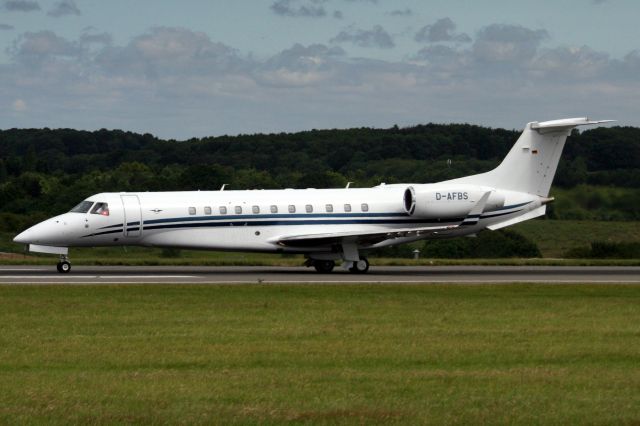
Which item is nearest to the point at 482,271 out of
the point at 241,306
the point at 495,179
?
the point at 495,179

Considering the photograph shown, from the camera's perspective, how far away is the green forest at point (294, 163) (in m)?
46.9

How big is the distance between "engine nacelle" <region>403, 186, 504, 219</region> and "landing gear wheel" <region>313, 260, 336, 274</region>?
10.3 ft

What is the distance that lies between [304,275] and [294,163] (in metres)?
83.4

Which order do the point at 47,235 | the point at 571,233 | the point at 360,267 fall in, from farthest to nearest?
the point at 571,233, the point at 360,267, the point at 47,235

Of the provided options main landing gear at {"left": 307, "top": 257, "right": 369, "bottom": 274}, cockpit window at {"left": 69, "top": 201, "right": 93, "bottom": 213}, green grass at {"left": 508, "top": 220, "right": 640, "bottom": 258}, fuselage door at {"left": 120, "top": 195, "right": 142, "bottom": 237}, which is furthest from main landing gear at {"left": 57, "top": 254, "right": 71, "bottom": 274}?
green grass at {"left": 508, "top": 220, "right": 640, "bottom": 258}

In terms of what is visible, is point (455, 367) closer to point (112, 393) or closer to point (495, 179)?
point (112, 393)

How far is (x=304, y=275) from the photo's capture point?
37.3 m

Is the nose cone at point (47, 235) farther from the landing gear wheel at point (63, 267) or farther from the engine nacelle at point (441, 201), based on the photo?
the engine nacelle at point (441, 201)

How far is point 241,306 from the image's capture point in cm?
2517

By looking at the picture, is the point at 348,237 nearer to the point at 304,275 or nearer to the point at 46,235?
the point at 304,275

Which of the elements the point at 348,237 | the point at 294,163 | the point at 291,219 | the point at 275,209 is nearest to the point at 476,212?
the point at 348,237

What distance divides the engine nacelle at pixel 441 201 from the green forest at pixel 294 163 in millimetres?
6962

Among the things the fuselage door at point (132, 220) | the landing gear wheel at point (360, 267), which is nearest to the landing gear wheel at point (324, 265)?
the landing gear wheel at point (360, 267)

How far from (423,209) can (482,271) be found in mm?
3492
